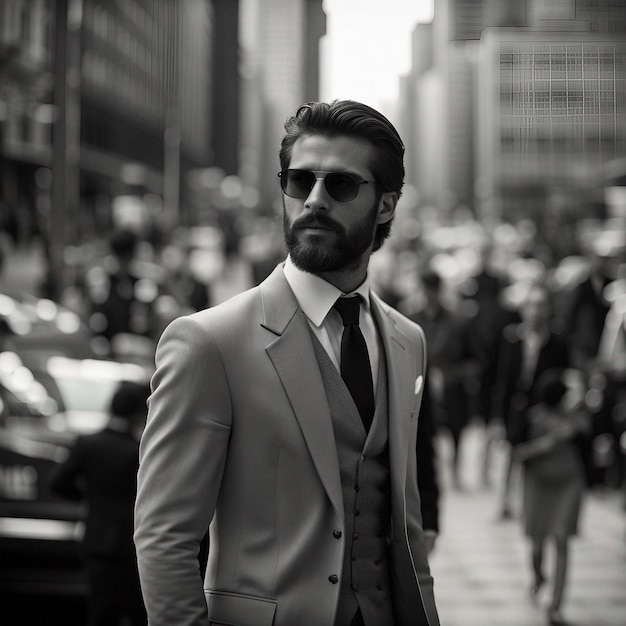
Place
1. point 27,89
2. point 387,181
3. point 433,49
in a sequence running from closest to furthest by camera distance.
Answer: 1. point 387,181
2. point 433,49
3. point 27,89

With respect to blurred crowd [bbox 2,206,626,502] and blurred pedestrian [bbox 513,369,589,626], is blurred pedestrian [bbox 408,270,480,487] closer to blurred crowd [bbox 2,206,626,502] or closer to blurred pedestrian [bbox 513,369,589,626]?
blurred crowd [bbox 2,206,626,502]

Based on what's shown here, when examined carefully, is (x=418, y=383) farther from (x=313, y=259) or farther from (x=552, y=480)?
(x=552, y=480)

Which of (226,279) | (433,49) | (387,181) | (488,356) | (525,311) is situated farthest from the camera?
(226,279)

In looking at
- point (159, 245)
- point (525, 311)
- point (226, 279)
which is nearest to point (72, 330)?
point (525, 311)

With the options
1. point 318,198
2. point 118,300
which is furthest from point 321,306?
point 118,300

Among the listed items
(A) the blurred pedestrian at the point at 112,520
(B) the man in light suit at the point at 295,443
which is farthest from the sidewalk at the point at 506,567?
(B) the man in light suit at the point at 295,443

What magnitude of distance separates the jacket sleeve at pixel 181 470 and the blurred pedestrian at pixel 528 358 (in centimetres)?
583

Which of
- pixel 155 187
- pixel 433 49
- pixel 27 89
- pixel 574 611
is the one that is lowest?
pixel 574 611

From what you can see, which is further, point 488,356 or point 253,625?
point 488,356

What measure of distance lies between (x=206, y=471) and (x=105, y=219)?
205 feet

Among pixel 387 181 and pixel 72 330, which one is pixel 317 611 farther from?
pixel 72 330

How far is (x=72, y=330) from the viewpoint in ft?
27.4

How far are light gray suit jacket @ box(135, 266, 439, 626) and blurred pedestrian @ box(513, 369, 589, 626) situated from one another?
424 cm

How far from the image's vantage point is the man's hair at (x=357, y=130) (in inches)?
102
